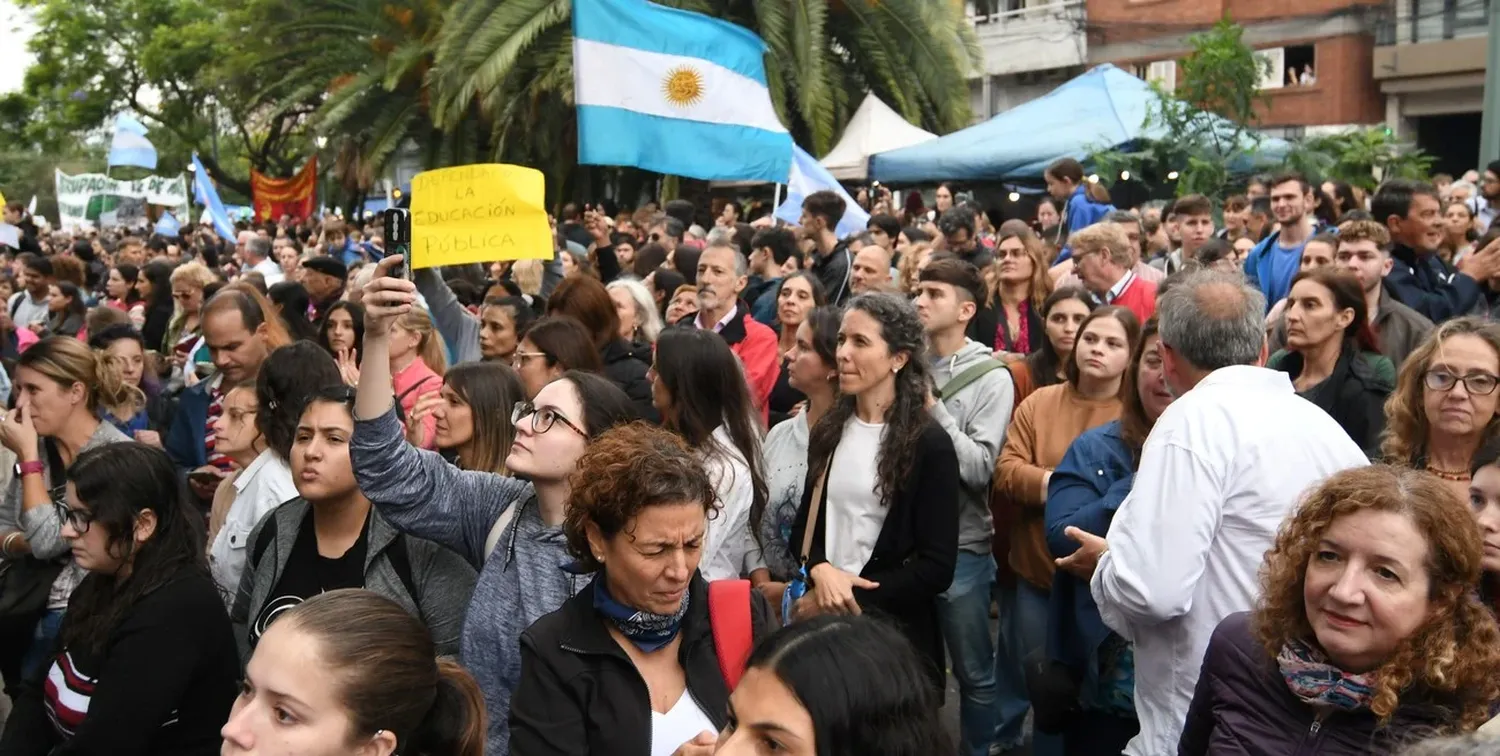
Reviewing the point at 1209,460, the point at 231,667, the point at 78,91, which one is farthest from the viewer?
the point at 78,91

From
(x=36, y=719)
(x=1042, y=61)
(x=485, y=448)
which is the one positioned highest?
(x=1042, y=61)

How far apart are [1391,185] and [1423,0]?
2628 cm

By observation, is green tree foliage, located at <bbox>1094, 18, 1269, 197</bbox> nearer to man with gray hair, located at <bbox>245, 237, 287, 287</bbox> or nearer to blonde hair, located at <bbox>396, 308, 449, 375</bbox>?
man with gray hair, located at <bbox>245, 237, 287, 287</bbox>

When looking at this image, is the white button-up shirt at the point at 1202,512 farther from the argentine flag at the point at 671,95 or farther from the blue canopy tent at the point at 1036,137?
the blue canopy tent at the point at 1036,137

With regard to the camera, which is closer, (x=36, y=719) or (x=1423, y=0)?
(x=36, y=719)

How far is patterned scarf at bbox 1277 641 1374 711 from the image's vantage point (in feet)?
8.51

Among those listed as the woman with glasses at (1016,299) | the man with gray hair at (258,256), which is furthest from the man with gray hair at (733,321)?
the man with gray hair at (258,256)

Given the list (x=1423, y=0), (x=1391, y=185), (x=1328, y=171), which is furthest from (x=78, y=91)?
(x=1391, y=185)

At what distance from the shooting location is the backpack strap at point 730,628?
3.11m

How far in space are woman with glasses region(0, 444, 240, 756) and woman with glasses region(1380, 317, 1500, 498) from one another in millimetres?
3340

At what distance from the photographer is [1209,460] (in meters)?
3.39

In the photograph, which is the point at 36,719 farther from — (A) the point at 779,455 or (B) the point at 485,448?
(A) the point at 779,455

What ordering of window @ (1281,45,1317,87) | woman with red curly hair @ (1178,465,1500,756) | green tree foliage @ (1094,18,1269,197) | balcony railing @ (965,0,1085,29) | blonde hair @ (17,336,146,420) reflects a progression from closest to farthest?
woman with red curly hair @ (1178,465,1500,756) → blonde hair @ (17,336,146,420) → green tree foliage @ (1094,18,1269,197) → window @ (1281,45,1317,87) → balcony railing @ (965,0,1085,29)

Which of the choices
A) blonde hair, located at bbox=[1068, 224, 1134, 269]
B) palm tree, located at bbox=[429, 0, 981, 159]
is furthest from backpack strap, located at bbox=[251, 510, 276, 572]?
palm tree, located at bbox=[429, 0, 981, 159]
